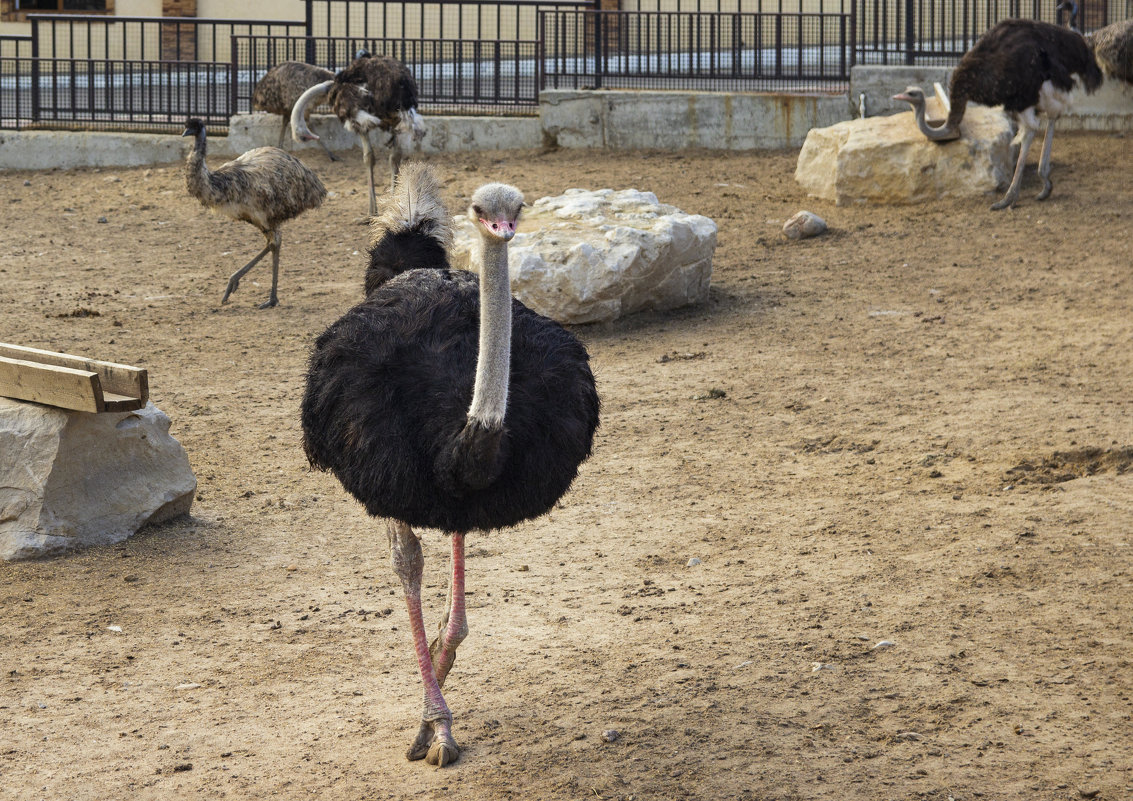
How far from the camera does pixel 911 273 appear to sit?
9.28 meters

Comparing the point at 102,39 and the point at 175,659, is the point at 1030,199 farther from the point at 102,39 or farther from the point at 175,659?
the point at 102,39

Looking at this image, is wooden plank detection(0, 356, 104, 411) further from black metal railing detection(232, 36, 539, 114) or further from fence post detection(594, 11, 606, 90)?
fence post detection(594, 11, 606, 90)

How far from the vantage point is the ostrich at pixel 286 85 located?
13.5 m

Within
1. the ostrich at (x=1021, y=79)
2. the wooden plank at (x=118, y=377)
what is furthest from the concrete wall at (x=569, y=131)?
the wooden plank at (x=118, y=377)

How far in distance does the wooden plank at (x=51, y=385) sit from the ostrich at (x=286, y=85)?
341 inches

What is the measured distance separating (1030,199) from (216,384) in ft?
22.7

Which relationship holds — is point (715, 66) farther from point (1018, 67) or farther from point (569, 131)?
point (1018, 67)

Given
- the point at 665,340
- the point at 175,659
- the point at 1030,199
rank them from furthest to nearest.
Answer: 1. the point at 1030,199
2. the point at 665,340
3. the point at 175,659

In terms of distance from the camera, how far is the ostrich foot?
358 cm

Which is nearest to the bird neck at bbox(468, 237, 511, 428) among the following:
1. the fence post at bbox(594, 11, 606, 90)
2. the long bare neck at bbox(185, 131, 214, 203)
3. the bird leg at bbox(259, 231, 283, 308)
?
the bird leg at bbox(259, 231, 283, 308)

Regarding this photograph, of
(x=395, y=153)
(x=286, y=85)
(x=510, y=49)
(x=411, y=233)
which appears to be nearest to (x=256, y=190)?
(x=395, y=153)

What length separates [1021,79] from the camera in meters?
10.5

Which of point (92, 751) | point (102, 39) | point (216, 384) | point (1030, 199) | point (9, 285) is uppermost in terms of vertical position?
point (102, 39)

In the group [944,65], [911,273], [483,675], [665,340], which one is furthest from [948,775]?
[944,65]
